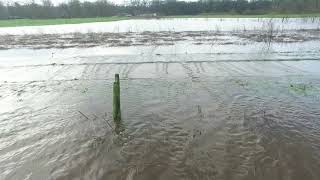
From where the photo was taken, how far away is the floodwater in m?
6.80

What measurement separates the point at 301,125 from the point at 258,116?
127 centimetres

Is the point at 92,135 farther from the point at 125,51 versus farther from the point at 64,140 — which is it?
the point at 125,51

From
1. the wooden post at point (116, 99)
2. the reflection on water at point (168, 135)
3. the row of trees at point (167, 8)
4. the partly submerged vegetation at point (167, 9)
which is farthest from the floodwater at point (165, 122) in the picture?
the row of trees at point (167, 8)

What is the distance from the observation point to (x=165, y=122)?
9.30 m

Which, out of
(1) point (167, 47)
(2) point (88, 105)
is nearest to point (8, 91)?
(2) point (88, 105)

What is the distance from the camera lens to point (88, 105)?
11.1 meters

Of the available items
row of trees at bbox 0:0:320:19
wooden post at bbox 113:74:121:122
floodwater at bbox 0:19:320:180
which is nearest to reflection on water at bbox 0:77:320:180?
floodwater at bbox 0:19:320:180

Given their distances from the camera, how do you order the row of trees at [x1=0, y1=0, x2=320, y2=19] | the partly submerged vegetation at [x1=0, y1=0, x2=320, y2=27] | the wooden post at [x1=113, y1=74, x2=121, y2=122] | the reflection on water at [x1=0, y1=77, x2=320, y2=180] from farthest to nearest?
the row of trees at [x1=0, y1=0, x2=320, y2=19], the partly submerged vegetation at [x1=0, y1=0, x2=320, y2=27], the wooden post at [x1=113, y1=74, x2=121, y2=122], the reflection on water at [x1=0, y1=77, x2=320, y2=180]

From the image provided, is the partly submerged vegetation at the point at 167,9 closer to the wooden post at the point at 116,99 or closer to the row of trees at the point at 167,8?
the row of trees at the point at 167,8

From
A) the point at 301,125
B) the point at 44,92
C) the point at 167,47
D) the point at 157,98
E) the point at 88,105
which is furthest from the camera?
the point at 167,47

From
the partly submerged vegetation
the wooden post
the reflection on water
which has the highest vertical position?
the partly submerged vegetation

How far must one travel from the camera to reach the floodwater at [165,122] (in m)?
6.80

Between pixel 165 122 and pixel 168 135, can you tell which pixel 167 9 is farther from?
pixel 168 135

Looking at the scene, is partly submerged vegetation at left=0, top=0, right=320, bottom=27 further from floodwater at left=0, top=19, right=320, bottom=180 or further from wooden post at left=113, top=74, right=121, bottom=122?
wooden post at left=113, top=74, right=121, bottom=122
